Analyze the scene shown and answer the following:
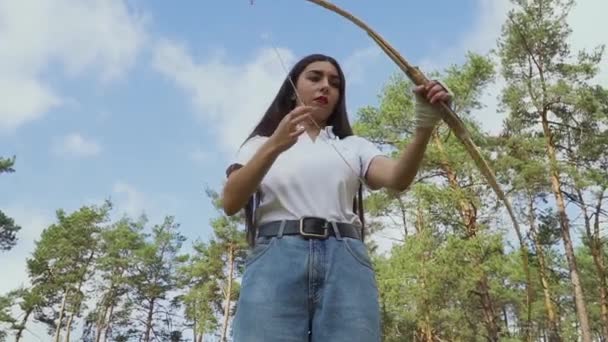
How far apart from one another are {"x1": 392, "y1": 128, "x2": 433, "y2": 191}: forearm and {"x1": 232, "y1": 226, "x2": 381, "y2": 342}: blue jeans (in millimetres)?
248

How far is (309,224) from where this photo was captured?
61.1 inches

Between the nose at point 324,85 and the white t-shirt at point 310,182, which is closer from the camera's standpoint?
the white t-shirt at point 310,182

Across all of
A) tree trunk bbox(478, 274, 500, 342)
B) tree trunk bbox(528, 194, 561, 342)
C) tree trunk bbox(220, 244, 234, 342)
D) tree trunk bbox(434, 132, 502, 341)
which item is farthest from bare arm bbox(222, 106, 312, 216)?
tree trunk bbox(220, 244, 234, 342)

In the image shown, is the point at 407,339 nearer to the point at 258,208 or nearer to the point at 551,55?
the point at 551,55

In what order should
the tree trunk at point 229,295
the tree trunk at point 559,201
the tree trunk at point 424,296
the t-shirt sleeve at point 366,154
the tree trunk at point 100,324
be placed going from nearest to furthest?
the t-shirt sleeve at point 366,154
the tree trunk at point 424,296
the tree trunk at point 559,201
the tree trunk at point 229,295
the tree trunk at point 100,324

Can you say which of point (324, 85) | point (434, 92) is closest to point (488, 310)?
point (324, 85)

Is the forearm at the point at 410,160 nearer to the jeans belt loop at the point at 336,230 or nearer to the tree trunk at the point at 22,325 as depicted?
the jeans belt loop at the point at 336,230

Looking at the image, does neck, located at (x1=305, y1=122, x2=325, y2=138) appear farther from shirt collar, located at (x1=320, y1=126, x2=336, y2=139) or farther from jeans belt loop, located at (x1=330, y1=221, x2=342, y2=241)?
jeans belt loop, located at (x1=330, y1=221, x2=342, y2=241)

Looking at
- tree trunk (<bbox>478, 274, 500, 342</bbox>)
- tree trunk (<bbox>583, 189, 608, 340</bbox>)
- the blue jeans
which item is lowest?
the blue jeans

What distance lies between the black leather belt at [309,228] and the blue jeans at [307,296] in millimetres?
15

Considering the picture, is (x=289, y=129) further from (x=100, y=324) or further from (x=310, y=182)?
(x=100, y=324)

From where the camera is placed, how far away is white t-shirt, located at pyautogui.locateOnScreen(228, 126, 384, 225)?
5.26 ft

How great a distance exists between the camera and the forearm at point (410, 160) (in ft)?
5.03

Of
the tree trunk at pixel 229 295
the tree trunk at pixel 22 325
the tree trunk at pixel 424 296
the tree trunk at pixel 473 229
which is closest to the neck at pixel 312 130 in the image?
the tree trunk at pixel 424 296
